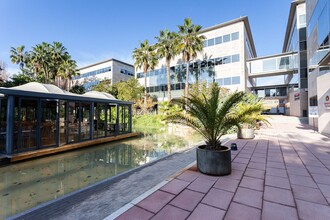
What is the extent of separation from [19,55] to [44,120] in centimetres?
2691

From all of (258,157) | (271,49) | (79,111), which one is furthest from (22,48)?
(271,49)

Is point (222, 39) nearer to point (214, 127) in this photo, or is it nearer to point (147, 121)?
point (147, 121)

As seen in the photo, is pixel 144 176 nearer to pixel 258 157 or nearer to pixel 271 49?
pixel 258 157

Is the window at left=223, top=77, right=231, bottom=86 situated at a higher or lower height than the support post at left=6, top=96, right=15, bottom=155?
higher

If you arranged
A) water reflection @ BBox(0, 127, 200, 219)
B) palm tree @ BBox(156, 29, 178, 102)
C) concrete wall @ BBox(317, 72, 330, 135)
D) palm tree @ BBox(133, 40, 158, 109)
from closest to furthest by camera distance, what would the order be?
water reflection @ BBox(0, 127, 200, 219), concrete wall @ BBox(317, 72, 330, 135), palm tree @ BBox(156, 29, 178, 102), palm tree @ BBox(133, 40, 158, 109)

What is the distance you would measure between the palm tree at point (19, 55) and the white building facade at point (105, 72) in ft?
42.7

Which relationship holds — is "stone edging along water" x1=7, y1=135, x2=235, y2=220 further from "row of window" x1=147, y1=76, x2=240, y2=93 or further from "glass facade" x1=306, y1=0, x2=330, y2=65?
"row of window" x1=147, y1=76, x2=240, y2=93

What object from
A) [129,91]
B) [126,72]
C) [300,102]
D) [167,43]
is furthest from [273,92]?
[126,72]

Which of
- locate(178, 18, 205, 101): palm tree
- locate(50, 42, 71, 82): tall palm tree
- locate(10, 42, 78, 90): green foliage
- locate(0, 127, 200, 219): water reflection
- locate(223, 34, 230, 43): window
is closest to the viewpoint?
locate(0, 127, 200, 219): water reflection

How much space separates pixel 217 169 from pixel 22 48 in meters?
34.4

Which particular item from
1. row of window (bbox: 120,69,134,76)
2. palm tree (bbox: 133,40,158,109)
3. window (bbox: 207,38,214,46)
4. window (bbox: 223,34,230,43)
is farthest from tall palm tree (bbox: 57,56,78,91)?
window (bbox: 223,34,230,43)

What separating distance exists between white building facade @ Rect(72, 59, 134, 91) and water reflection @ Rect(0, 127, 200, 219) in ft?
100.0

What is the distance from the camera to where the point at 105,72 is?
36969mm

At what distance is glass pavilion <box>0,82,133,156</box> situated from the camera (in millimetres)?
6293
